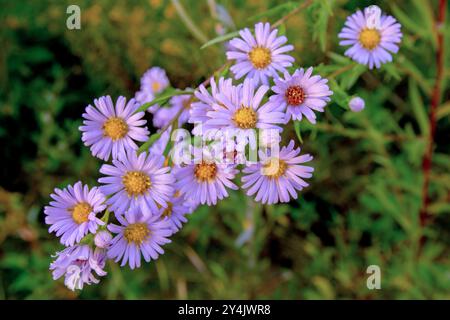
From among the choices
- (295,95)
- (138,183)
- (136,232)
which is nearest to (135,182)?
(138,183)

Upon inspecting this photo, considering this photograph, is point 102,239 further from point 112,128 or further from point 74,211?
point 112,128

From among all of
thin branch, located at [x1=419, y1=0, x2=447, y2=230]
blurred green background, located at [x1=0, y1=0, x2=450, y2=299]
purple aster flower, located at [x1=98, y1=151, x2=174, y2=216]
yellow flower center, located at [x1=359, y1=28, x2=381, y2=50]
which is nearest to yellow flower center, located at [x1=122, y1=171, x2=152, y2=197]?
purple aster flower, located at [x1=98, y1=151, x2=174, y2=216]

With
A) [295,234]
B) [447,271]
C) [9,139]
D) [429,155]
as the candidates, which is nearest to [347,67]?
[429,155]

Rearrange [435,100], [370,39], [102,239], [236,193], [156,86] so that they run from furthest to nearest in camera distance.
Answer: [236,193], [435,100], [156,86], [370,39], [102,239]

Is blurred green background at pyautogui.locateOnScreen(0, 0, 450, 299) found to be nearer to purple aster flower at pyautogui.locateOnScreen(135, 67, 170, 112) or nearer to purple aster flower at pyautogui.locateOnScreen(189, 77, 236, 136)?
purple aster flower at pyautogui.locateOnScreen(135, 67, 170, 112)

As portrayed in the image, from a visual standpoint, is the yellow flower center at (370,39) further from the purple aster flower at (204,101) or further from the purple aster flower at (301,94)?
the purple aster flower at (204,101)

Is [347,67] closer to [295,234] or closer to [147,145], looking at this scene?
[147,145]

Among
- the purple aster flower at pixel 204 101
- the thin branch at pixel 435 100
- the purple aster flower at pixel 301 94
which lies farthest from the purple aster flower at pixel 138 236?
the thin branch at pixel 435 100
